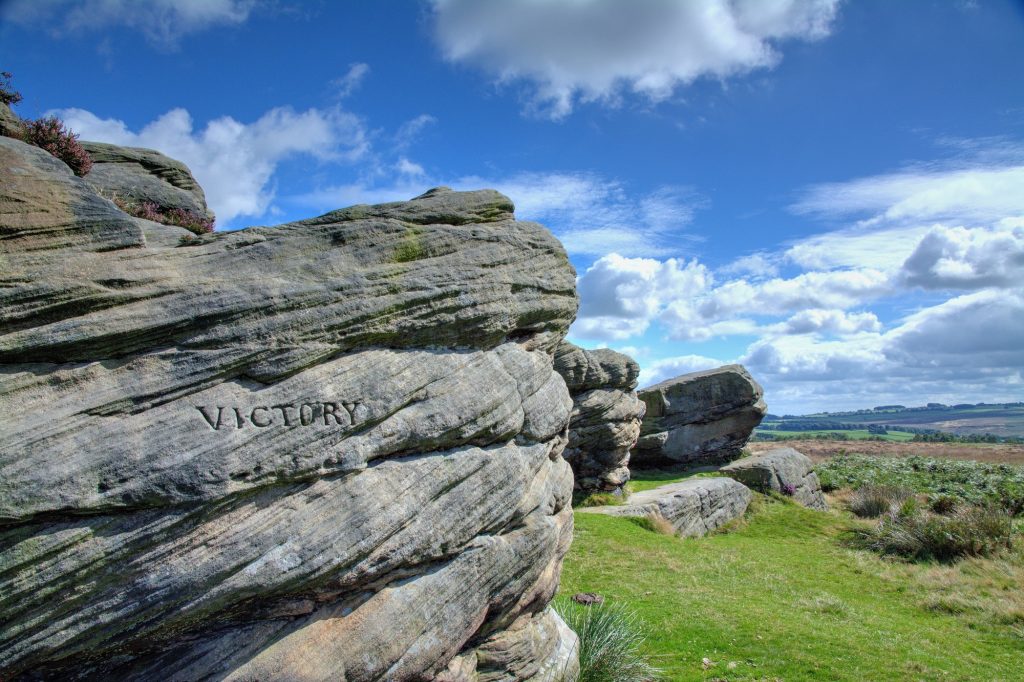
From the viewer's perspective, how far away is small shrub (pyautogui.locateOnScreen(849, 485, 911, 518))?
140 feet

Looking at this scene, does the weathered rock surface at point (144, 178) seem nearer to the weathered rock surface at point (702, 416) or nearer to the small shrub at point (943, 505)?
the weathered rock surface at point (702, 416)

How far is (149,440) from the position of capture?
884 centimetres

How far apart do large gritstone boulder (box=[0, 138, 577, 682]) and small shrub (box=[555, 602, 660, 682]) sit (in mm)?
1845

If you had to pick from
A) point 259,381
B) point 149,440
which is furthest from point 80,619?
point 259,381

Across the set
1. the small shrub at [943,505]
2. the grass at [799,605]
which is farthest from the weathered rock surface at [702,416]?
the small shrub at [943,505]

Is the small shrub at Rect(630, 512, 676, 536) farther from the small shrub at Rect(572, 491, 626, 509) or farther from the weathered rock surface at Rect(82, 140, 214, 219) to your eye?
the weathered rock surface at Rect(82, 140, 214, 219)

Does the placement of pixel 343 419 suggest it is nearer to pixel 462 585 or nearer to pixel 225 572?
pixel 225 572

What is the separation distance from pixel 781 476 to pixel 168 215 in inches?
1655

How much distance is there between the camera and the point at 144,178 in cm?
1903

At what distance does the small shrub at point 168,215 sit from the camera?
15484mm

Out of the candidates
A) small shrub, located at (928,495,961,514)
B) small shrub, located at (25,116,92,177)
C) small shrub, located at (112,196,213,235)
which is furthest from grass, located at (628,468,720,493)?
small shrub, located at (25,116,92,177)

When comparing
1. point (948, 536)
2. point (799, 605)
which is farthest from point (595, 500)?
point (948, 536)

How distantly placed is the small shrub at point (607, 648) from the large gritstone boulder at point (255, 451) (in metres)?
1.84

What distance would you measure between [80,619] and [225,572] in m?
1.79
